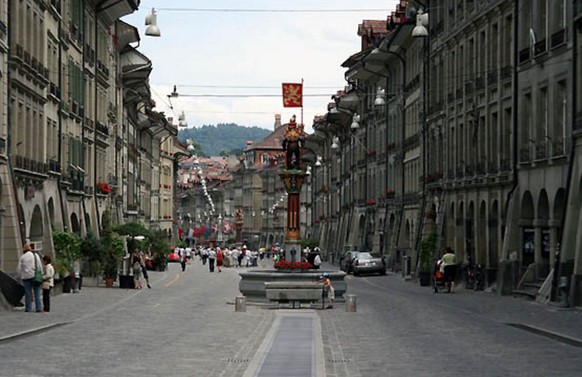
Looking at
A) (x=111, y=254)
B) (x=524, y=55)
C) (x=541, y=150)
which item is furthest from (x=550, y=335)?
(x=111, y=254)

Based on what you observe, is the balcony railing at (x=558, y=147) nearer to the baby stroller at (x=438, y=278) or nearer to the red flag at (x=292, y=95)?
the baby stroller at (x=438, y=278)

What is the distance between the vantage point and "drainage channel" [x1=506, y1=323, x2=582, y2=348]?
26.4 m

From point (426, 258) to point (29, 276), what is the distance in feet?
98.2


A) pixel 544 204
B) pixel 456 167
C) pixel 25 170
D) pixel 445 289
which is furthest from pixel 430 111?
pixel 25 170

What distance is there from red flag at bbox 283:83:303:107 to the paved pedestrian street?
10.7 meters

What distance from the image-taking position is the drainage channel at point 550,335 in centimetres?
2638

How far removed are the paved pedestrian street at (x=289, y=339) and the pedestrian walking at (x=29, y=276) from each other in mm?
636

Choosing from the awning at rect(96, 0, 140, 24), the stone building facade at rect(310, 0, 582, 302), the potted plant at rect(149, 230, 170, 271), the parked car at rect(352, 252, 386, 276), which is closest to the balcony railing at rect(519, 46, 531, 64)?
the stone building facade at rect(310, 0, 582, 302)

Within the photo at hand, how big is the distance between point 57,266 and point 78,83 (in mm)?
17810

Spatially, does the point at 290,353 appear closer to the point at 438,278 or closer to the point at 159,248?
the point at 438,278

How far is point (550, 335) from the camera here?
94.4 feet

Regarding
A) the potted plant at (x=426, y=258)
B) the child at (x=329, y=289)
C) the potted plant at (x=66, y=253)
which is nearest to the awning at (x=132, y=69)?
the potted plant at (x=426, y=258)

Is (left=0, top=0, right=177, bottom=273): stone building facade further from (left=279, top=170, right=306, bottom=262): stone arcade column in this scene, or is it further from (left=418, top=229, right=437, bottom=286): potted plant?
(left=418, top=229, right=437, bottom=286): potted plant

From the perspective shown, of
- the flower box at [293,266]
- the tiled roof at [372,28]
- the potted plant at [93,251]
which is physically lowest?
the flower box at [293,266]
